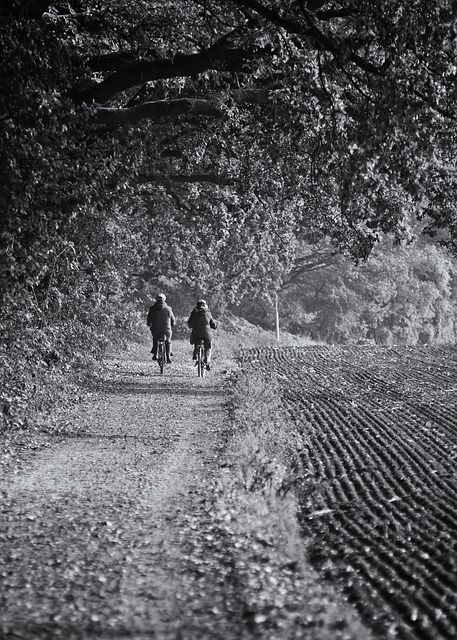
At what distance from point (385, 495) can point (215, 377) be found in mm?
14407

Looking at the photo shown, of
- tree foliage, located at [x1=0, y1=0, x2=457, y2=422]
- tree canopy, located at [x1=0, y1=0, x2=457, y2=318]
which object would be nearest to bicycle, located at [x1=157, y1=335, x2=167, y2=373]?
tree foliage, located at [x1=0, y1=0, x2=457, y2=422]

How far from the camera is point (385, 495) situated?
9.85 metres

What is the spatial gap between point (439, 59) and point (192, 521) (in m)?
6.35

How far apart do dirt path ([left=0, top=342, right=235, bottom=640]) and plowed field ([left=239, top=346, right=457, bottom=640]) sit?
1.30m

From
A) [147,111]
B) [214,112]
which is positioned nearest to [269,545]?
[147,111]

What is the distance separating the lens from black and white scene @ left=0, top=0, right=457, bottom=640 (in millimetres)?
5938

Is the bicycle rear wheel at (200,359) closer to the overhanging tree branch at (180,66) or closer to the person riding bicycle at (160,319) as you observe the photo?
the person riding bicycle at (160,319)

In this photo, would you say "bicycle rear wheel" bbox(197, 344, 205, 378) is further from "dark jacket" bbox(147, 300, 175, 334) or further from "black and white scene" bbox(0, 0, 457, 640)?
"dark jacket" bbox(147, 300, 175, 334)

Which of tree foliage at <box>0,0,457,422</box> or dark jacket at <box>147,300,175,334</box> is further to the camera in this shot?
dark jacket at <box>147,300,175,334</box>

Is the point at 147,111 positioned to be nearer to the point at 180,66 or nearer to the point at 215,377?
the point at 180,66

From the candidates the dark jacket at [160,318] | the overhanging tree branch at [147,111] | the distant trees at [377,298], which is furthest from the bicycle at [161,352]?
the distant trees at [377,298]

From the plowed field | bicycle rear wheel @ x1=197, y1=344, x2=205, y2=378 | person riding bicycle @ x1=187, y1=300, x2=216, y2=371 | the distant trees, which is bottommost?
the plowed field

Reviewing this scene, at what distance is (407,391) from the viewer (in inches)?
811

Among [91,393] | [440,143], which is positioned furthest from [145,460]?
[91,393]
